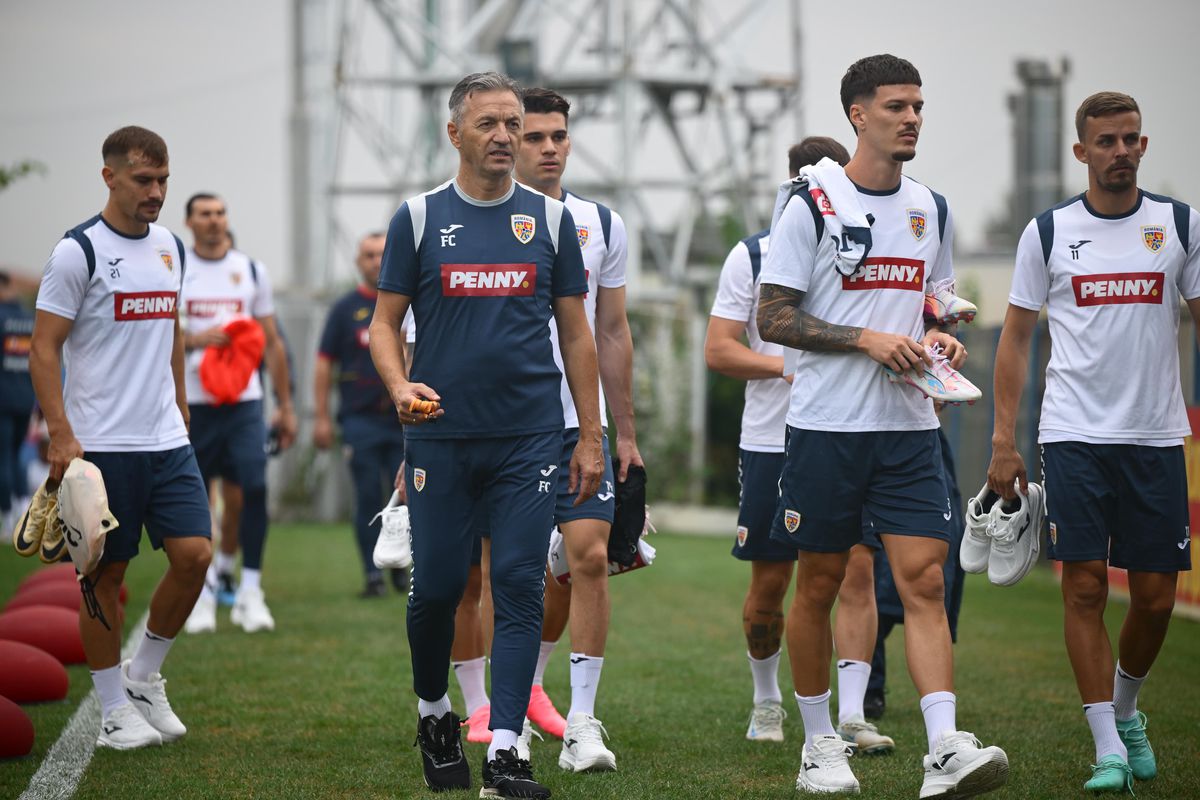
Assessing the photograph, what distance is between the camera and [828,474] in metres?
5.38

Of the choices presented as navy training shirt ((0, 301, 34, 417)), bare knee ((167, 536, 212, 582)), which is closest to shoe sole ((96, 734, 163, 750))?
bare knee ((167, 536, 212, 582))

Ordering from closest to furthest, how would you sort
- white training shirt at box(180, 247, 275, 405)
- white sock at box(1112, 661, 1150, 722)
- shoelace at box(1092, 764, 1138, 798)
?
shoelace at box(1092, 764, 1138, 798) < white sock at box(1112, 661, 1150, 722) < white training shirt at box(180, 247, 275, 405)

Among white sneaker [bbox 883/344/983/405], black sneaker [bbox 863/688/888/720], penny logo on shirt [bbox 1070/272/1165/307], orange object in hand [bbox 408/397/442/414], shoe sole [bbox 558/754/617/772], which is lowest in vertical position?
black sneaker [bbox 863/688/888/720]

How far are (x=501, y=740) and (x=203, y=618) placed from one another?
5.18 meters

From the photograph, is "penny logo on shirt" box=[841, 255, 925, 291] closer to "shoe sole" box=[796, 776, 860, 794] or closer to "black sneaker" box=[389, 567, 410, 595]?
"shoe sole" box=[796, 776, 860, 794]

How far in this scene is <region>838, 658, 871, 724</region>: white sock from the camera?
6.33 meters

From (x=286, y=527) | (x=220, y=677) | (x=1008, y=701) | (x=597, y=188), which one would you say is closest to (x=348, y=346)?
(x=220, y=677)

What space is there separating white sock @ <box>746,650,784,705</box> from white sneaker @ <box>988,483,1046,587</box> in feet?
4.02

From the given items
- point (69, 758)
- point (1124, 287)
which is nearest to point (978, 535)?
point (1124, 287)

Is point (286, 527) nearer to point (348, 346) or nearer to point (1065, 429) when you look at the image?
point (348, 346)

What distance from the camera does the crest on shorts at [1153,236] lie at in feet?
18.5

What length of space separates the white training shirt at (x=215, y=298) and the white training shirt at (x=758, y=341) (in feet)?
12.8

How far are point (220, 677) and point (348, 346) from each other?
4.02 meters

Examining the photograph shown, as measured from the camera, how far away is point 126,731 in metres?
6.27
